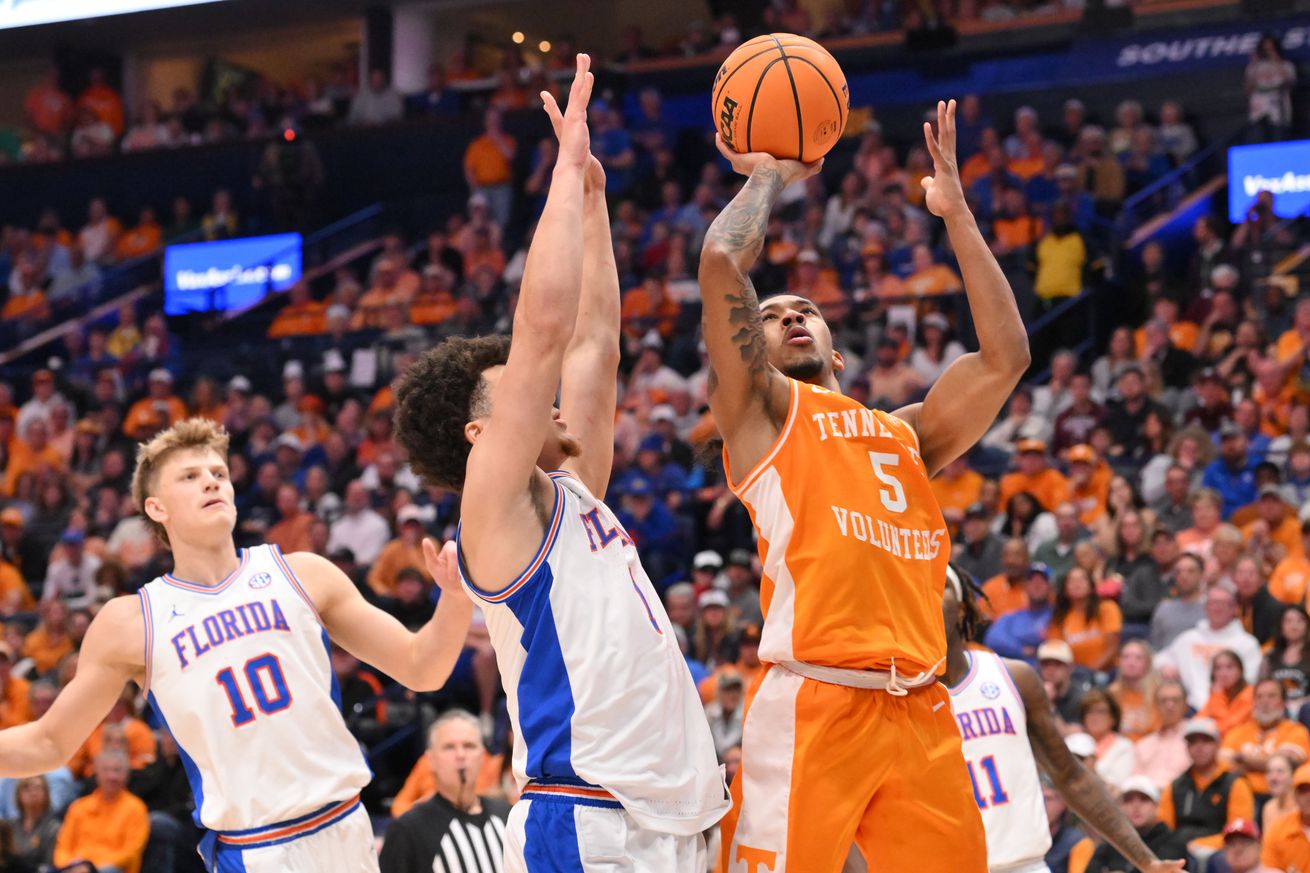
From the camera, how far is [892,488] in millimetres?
4398

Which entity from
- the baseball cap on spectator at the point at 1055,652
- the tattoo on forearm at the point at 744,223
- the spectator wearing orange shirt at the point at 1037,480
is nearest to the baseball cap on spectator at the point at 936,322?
the spectator wearing orange shirt at the point at 1037,480

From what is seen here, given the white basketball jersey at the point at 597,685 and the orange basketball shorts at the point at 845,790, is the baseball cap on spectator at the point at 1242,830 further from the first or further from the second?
the white basketball jersey at the point at 597,685

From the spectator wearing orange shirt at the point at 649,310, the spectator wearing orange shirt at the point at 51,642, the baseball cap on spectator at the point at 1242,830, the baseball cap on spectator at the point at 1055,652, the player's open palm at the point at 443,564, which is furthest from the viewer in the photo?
the spectator wearing orange shirt at the point at 649,310

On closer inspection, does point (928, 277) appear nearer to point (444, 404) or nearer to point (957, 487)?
point (957, 487)

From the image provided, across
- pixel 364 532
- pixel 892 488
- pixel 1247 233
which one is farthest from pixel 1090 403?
pixel 892 488

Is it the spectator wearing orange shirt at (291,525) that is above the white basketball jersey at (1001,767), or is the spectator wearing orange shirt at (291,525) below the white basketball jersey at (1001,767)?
above

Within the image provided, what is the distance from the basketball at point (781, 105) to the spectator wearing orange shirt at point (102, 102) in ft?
64.2

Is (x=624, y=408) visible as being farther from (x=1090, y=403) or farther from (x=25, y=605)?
(x=25, y=605)

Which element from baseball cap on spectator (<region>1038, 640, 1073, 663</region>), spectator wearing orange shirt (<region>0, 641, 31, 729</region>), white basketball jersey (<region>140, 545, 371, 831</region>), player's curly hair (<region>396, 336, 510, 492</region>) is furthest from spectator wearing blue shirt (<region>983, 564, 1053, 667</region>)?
player's curly hair (<region>396, 336, 510, 492</region>)

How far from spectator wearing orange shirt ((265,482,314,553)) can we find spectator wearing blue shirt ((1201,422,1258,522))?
270 inches

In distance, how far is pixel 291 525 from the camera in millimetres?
13891

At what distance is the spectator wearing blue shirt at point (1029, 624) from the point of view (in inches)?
401

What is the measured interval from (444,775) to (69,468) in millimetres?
10030

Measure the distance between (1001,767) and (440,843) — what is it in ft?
8.87
